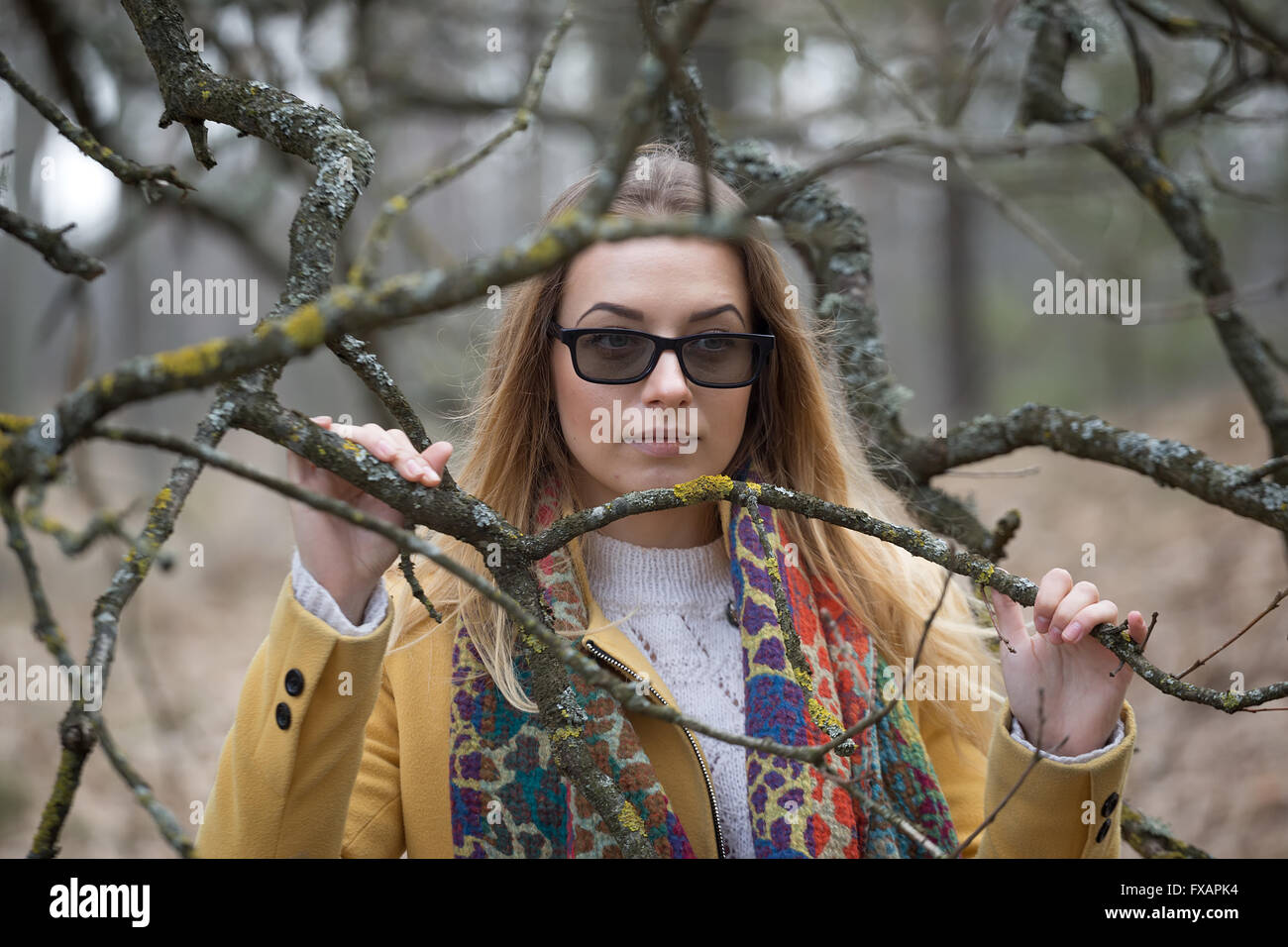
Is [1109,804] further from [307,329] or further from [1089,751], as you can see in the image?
[307,329]

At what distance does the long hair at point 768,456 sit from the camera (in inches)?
80.4

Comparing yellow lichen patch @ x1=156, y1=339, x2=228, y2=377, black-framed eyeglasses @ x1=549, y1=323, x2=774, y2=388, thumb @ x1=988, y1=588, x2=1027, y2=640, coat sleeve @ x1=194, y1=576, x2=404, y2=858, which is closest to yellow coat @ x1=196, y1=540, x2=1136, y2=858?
coat sleeve @ x1=194, y1=576, x2=404, y2=858

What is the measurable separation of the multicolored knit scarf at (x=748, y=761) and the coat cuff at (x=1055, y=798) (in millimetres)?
195

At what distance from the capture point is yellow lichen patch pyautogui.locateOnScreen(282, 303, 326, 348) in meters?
0.80

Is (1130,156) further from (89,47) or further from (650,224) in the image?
(89,47)

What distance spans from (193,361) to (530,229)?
2.49 meters

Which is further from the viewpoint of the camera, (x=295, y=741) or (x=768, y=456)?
(x=768, y=456)

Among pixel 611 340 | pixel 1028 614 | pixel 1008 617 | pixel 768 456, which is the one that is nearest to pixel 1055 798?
pixel 1008 617

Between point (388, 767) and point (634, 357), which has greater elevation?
point (634, 357)

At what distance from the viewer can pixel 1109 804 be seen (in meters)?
1.65

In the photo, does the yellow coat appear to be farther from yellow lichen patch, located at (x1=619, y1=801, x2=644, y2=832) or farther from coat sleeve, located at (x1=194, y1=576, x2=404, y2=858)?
yellow lichen patch, located at (x1=619, y1=801, x2=644, y2=832)

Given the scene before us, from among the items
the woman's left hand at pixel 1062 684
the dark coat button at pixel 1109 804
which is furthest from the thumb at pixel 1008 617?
the dark coat button at pixel 1109 804

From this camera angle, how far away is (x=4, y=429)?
0.98 m
